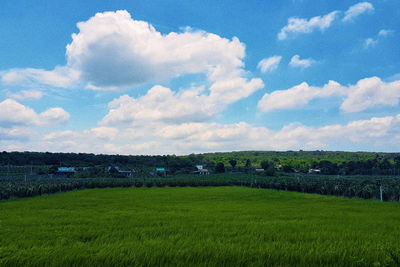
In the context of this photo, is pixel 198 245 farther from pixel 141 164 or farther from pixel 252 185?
pixel 141 164

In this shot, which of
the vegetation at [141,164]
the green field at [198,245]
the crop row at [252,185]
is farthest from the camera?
the vegetation at [141,164]

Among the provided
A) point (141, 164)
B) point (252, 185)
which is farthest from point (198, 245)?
point (141, 164)

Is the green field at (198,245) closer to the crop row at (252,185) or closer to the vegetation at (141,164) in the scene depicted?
the crop row at (252,185)

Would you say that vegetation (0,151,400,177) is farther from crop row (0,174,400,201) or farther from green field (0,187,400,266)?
green field (0,187,400,266)

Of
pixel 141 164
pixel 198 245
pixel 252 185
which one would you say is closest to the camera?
pixel 198 245

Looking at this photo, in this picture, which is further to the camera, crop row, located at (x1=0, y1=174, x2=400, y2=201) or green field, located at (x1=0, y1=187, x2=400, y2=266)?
crop row, located at (x1=0, y1=174, x2=400, y2=201)

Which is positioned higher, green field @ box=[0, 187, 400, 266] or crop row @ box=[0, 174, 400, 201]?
green field @ box=[0, 187, 400, 266]

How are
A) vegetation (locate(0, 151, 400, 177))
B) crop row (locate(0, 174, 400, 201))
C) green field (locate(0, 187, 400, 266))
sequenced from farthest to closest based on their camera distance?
vegetation (locate(0, 151, 400, 177)) < crop row (locate(0, 174, 400, 201)) < green field (locate(0, 187, 400, 266))

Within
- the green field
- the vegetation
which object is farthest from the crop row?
the green field

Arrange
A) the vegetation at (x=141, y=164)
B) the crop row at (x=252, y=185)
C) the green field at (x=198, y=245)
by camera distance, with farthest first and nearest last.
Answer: the vegetation at (x=141, y=164)
the crop row at (x=252, y=185)
the green field at (x=198, y=245)

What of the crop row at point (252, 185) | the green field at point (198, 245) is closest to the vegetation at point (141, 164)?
the crop row at point (252, 185)

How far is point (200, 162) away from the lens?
425 feet

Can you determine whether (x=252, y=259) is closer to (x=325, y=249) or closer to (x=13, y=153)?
(x=325, y=249)

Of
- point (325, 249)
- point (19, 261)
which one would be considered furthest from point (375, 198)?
point (19, 261)
